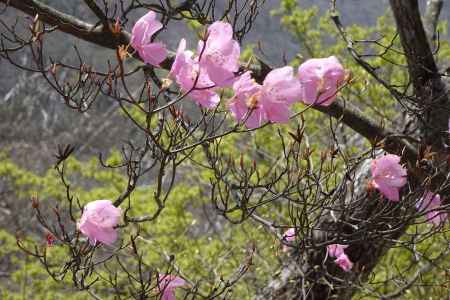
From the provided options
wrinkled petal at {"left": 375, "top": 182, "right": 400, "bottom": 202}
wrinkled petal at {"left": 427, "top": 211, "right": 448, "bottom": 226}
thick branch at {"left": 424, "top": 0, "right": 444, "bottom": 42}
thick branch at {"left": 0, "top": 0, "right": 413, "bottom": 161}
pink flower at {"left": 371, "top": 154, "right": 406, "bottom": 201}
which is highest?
thick branch at {"left": 424, "top": 0, "right": 444, "bottom": 42}

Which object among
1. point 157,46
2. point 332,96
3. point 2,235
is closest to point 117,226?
point 157,46

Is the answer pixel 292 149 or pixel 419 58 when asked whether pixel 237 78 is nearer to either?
pixel 292 149

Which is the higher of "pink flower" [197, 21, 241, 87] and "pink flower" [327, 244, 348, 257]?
"pink flower" [197, 21, 241, 87]

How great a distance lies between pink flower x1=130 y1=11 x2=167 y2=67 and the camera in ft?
5.38

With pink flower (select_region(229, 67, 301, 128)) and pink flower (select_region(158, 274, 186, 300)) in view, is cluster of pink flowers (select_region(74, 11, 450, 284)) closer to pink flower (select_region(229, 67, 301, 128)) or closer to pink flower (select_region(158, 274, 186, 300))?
pink flower (select_region(229, 67, 301, 128))

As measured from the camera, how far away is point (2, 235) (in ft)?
25.8

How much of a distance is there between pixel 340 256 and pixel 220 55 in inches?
57.3

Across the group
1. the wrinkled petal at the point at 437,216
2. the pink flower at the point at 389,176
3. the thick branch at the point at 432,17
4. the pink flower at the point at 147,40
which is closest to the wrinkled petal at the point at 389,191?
the pink flower at the point at 389,176

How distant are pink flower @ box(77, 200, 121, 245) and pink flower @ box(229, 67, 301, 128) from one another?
0.48m

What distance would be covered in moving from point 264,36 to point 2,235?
28710 millimetres

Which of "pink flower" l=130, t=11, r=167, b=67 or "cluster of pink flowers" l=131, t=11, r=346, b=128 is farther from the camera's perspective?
"pink flower" l=130, t=11, r=167, b=67

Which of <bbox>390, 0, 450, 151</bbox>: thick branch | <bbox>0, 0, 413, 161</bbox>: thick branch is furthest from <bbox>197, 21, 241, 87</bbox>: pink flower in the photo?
<bbox>390, 0, 450, 151</bbox>: thick branch

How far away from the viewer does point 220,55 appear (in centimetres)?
150

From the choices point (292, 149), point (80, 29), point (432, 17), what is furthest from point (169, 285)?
point (432, 17)
